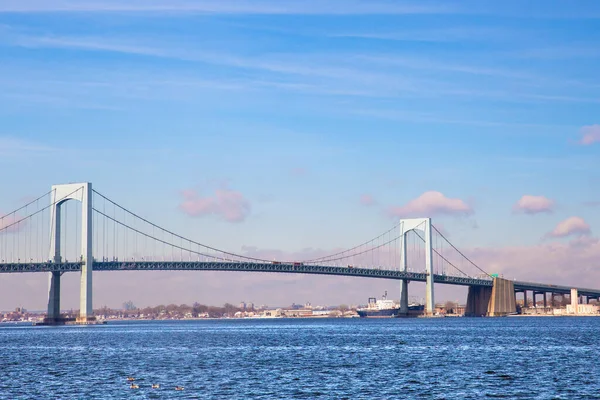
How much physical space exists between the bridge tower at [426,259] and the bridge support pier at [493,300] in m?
13.6

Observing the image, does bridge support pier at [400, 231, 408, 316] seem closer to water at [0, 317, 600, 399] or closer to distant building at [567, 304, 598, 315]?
distant building at [567, 304, 598, 315]

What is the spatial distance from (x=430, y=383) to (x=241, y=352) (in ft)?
67.0

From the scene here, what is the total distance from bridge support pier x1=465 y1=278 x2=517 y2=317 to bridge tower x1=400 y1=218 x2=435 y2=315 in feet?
44.5

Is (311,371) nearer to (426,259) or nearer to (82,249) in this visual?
(82,249)

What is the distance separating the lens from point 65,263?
97625mm

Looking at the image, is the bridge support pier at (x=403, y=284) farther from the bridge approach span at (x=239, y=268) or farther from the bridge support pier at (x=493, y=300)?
the bridge support pier at (x=493, y=300)

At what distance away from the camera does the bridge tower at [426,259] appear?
135000 mm

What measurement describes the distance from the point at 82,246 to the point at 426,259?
53349 millimetres

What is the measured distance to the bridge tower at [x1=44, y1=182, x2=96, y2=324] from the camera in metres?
98.2

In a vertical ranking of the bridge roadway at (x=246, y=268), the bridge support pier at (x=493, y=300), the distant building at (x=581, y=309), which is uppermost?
the bridge roadway at (x=246, y=268)

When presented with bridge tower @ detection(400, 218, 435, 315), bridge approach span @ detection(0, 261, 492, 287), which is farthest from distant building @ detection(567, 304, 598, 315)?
bridge tower @ detection(400, 218, 435, 315)

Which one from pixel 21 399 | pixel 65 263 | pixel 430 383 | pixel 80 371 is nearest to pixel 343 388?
pixel 430 383

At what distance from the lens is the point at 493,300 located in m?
150

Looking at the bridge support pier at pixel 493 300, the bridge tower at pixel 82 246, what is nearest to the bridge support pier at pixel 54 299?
the bridge tower at pixel 82 246
